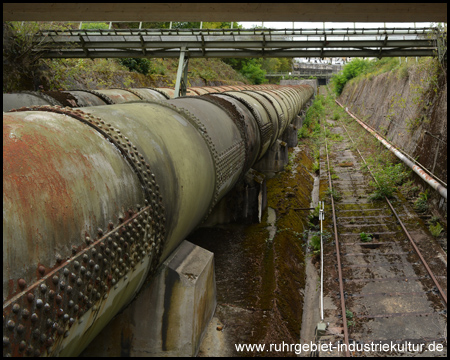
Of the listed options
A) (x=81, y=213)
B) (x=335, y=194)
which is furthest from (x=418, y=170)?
(x=81, y=213)

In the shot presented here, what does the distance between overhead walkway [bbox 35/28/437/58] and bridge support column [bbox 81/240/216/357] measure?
11.6m

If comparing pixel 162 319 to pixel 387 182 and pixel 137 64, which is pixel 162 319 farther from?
pixel 137 64

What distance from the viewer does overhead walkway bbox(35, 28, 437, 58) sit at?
13492 millimetres

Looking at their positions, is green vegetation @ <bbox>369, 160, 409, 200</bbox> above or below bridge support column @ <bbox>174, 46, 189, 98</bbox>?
below

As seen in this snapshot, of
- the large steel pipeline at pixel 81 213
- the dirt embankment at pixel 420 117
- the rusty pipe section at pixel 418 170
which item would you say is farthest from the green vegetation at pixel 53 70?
the dirt embankment at pixel 420 117

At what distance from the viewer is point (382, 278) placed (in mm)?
7145

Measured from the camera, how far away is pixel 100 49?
49.0ft

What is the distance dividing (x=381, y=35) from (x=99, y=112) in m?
13.3

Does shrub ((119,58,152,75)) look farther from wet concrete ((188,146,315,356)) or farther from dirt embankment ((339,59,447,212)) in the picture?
wet concrete ((188,146,315,356))

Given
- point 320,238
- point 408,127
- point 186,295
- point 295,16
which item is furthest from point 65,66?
point 186,295

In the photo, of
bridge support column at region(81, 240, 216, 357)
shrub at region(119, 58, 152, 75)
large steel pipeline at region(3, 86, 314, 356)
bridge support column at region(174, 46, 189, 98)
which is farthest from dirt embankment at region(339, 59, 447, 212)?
shrub at region(119, 58, 152, 75)

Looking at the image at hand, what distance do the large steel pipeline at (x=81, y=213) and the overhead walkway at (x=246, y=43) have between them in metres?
11.3

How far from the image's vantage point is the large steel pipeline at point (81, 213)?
163 cm

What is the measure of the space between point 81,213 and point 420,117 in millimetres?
14464
